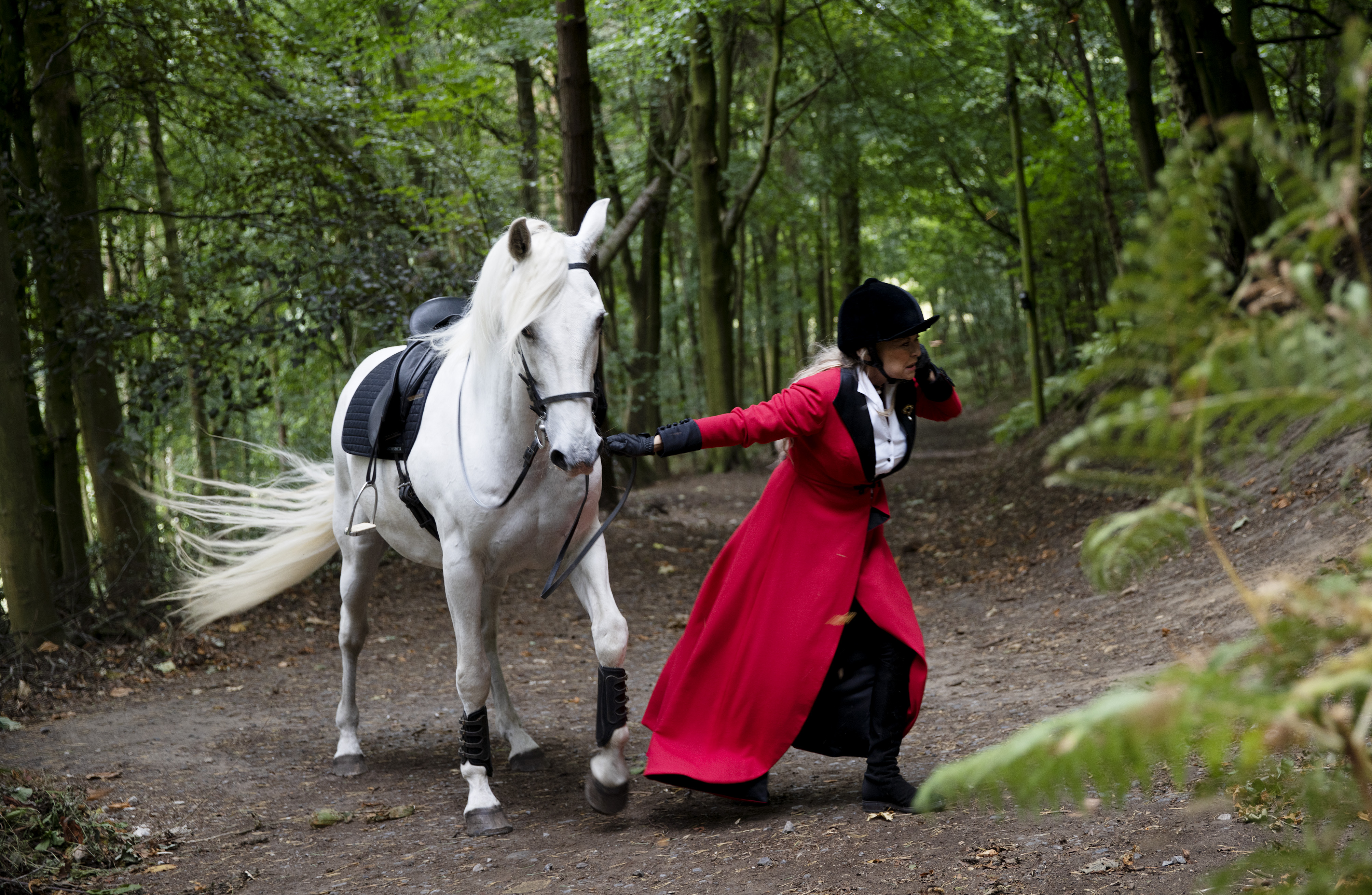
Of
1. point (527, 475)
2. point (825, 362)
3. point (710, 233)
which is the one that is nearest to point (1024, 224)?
point (710, 233)

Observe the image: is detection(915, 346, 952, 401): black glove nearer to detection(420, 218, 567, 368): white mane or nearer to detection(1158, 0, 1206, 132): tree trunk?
detection(420, 218, 567, 368): white mane

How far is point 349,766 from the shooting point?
515cm

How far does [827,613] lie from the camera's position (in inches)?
149

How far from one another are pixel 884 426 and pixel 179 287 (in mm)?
7964

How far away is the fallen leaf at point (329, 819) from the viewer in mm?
4332

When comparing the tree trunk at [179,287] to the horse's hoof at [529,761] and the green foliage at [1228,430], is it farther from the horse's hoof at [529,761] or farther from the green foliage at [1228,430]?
the green foliage at [1228,430]

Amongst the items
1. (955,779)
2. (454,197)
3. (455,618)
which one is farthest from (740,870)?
(454,197)

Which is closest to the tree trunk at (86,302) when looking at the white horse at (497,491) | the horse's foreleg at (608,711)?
the white horse at (497,491)

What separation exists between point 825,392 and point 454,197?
8.48m

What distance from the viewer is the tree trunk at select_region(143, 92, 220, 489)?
8.48 metres

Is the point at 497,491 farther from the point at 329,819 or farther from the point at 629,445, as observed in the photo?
the point at 329,819

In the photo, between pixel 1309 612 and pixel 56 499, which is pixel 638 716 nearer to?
pixel 1309 612

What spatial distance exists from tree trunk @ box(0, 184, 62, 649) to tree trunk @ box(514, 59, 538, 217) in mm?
9176

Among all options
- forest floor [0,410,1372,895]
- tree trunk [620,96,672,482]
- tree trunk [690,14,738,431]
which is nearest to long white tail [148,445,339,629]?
forest floor [0,410,1372,895]
